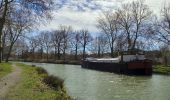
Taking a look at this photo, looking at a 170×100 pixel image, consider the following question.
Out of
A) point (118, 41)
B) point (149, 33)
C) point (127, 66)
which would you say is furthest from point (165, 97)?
point (118, 41)

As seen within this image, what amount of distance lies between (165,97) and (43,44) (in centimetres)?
10378

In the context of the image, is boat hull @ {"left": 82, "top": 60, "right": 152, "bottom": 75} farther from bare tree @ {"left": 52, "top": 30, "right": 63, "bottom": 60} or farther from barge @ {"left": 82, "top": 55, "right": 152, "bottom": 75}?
bare tree @ {"left": 52, "top": 30, "right": 63, "bottom": 60}

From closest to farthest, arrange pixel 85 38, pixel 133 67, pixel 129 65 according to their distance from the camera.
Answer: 1. pixel 133 67
2. pixel 129 65
3. pixel 85 38

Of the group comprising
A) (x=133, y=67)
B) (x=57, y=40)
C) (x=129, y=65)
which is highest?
(x=57, y=40)

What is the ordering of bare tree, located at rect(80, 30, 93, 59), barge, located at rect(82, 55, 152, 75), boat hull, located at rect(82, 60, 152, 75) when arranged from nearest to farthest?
1. boat hull, located at rect(82, 60, 152, 75)
2. barge, located at rect(82, 55, 152, 75)
3. bare tree, located at rect(80, 30, 93, 59)

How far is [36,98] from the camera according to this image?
16750 millimetres

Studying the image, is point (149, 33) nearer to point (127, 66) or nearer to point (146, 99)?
point (127, 66)

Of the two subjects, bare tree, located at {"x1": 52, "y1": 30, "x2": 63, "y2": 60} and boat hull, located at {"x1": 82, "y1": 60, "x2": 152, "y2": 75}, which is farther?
bare tree, located at {"x1": 52, "y1": 30, "x2": 63, "y2": 60}

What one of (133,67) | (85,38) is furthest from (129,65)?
(85,38)

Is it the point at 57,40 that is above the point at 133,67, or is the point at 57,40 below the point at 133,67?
above

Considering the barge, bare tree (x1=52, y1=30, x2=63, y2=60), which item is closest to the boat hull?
the barge

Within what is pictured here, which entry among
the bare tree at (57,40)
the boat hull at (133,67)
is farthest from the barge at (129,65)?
the bare tree at (57,40)

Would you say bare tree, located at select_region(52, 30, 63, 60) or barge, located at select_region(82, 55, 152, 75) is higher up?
bare tree, located at select_region(52, 30, 63, 60)

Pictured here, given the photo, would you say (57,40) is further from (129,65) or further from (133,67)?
(133,67)
